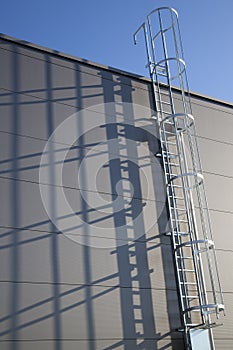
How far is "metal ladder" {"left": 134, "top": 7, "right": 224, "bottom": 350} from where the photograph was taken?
6.13 metres

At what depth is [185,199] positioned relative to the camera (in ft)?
21.9

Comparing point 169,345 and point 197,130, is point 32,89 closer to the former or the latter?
point 197,130

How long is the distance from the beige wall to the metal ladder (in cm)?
14

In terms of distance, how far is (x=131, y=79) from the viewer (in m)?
7.53

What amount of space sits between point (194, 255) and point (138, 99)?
7.98 ft

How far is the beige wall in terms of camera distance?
5.46 m

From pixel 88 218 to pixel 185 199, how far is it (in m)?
1.36

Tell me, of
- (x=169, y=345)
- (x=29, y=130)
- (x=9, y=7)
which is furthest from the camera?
(x=9, y=7)

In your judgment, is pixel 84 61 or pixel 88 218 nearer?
pixel 88 218

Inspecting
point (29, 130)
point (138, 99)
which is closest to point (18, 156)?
point (29, 130)

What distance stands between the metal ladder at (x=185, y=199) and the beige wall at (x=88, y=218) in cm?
14

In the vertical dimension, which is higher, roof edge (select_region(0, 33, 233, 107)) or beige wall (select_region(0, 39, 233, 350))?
roof edge (select_region(0, 33, 233, 107))

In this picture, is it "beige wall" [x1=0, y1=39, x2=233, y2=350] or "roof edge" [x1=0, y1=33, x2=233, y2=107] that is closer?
"beige wall" [x1=0, y1=39, x2=233, y2=350]

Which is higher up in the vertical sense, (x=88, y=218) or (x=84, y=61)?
(x=84, y=61)
